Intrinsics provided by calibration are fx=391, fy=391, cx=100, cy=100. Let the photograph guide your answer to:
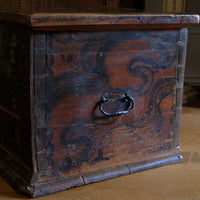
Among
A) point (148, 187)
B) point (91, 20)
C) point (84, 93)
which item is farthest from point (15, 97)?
point (148, 187)

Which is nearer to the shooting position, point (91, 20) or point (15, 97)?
point (91, 20)

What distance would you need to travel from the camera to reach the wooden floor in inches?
47.0

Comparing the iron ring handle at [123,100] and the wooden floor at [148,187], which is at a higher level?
the iron ring handle at [123,100]

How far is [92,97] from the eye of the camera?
1.22 m

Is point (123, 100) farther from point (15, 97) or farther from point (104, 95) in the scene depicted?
point (15, 97)

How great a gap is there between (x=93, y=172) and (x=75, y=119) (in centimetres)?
20

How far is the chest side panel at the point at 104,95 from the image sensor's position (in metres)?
1.15

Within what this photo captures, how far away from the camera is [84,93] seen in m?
1.20

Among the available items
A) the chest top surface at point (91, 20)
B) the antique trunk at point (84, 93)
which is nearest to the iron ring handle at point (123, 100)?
the antique trunk at point (84, 93)

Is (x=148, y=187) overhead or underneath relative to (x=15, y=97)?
underneath

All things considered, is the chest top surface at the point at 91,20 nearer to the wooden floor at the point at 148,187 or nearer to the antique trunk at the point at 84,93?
the antique trunk at the point at 84,93

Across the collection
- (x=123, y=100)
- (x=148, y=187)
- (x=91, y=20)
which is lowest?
(x=148, y=187)

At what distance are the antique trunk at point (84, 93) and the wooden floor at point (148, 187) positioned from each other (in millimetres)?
29

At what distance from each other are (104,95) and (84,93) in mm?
72
